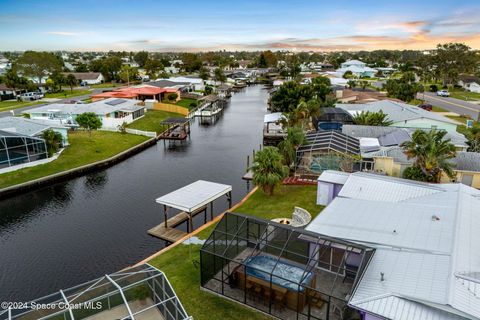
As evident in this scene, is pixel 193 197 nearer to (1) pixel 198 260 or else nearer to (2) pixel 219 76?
(1) pixel 198 260

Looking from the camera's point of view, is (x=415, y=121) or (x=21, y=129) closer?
(x=21, y=129)

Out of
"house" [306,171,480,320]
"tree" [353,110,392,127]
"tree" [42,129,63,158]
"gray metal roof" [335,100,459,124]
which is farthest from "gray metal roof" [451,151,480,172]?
"tree" [42,129,63,158]

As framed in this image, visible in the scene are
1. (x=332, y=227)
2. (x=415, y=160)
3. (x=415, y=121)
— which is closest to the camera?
(x=332, y=227)

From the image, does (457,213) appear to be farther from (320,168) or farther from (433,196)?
(320,168)

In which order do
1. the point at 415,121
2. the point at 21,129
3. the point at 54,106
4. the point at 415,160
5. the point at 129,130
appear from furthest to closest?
the point at 54,106
the point at 129,130
the point at 415,121
the point at 21,129
the point at 415,160

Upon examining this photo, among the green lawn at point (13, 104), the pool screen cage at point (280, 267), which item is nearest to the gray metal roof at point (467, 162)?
the pool screen cage at point (280, 267)

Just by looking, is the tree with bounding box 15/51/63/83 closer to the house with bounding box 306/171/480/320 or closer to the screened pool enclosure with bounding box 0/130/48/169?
the screened pool enclosure with bounding box 0/130/48/169

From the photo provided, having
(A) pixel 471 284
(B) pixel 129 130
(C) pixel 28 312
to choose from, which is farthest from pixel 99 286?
(B) pixel 129 130

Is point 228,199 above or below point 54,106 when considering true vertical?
below
